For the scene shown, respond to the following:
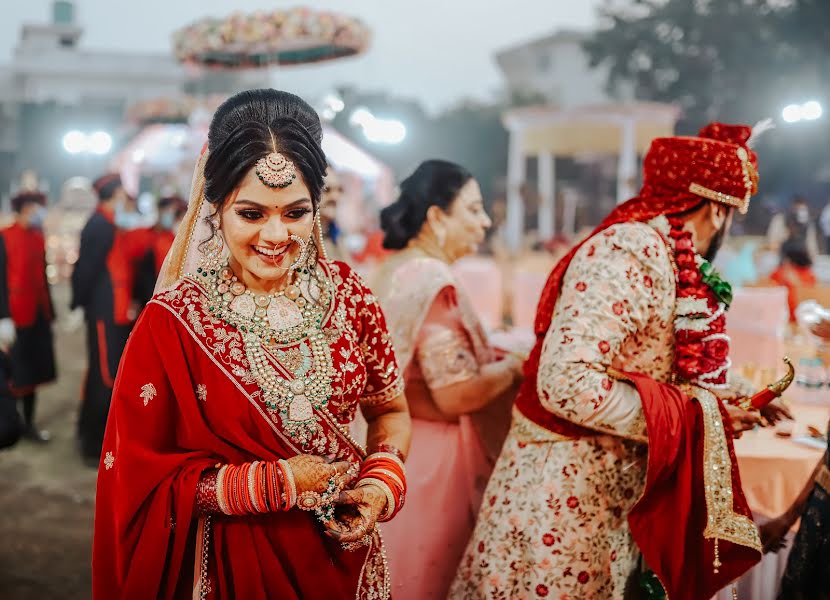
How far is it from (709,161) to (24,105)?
92.5 ft

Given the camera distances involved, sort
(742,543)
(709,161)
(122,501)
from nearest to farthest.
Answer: (122,501) < (742,543) < (709,161)

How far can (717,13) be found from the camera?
19.2m

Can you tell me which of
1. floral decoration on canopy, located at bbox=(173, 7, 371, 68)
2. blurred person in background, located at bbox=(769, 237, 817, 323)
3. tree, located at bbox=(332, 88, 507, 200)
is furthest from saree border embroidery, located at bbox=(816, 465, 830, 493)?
tree, located at bbox=(332, 88, 507, 200)

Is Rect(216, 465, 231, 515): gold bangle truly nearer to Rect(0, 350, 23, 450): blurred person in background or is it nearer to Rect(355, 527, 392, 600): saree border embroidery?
Rect(355, 527, 392, 600): saree border embroidery

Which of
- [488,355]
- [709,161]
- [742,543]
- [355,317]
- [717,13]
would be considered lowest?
[742,543]

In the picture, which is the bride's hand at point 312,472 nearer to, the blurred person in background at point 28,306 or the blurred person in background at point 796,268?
the blurred person in background at point 28,306

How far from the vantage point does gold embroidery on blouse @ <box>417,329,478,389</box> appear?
7.57ft

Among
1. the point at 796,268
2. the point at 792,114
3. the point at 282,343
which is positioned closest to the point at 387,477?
the point at 282,343

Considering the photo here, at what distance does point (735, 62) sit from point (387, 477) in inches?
790

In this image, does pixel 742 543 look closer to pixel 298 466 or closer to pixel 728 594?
pixel 728 594

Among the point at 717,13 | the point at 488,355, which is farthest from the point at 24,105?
the point at 488,355

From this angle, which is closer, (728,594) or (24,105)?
(728,594)

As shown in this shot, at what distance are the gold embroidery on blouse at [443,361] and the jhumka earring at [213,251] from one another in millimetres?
927

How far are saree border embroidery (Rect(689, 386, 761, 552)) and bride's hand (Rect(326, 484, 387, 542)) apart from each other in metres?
0.77
